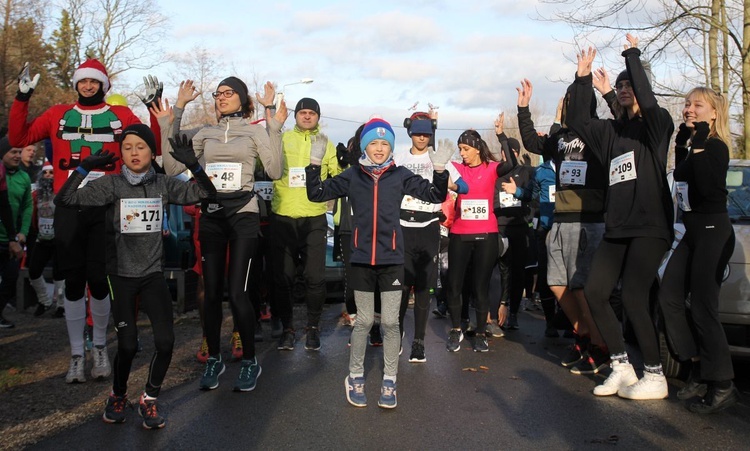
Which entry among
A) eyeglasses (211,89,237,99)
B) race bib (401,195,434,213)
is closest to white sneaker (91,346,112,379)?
eyeglasses (211,89,237,99)

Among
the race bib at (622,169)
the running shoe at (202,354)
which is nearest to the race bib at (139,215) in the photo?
the running shoe at (202,354)

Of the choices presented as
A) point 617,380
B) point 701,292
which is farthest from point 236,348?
point 701,292

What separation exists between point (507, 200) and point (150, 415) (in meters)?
5.78

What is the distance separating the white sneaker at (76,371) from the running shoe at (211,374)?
1.01 m

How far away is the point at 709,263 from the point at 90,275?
4.73 metres

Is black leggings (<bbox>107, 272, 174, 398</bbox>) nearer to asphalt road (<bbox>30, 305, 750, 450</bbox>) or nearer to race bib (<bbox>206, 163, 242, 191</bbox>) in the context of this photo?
asphalt road (<bbox>30, 305, 750, 450</bbox>)

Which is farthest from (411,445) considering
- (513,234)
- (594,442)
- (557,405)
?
(513,234)

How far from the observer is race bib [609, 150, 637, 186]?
5.90m

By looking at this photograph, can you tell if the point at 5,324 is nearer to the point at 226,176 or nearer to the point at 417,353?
the point at 226,176

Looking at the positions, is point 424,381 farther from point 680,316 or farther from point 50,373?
point 50,373

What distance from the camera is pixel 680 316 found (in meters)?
5.89

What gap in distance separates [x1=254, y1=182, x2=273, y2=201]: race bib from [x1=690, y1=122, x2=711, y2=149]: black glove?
4417 millimetres

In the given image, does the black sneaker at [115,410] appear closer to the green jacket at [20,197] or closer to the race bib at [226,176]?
the race bib at [226,176]

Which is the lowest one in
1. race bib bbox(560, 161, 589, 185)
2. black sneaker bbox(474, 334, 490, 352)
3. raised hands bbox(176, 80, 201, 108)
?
black sneaker bbox(474, 334, 490, 352)
